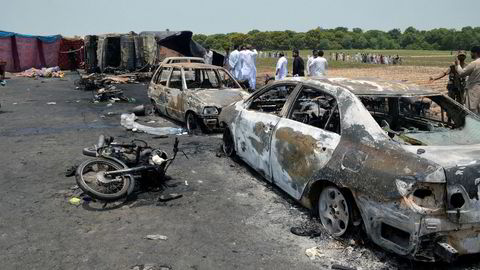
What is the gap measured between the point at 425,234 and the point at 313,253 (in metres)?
1.10

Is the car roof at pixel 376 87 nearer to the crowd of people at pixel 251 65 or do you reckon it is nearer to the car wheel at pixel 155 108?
the car wheel at pixel 155 108

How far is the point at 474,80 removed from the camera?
8.19 metres

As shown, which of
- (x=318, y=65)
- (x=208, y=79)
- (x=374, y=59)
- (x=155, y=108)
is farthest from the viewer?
(x=374, y=59)

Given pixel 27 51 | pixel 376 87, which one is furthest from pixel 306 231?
pixel 27 51

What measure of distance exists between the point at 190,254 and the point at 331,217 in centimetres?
145

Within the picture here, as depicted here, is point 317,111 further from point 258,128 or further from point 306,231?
point 306,231

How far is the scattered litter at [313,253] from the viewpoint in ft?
13.0

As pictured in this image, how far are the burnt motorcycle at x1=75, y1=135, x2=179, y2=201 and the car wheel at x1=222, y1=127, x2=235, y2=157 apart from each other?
1.48 m

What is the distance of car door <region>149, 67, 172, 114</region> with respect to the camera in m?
10.5

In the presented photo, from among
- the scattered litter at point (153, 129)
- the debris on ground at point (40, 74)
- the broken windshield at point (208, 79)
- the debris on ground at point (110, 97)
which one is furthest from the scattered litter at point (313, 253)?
the debris on ground at point (40, 74)

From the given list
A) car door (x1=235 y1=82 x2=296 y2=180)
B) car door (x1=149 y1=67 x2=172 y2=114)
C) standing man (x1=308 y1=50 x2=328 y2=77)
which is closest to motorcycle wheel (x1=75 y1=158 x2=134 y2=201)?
car door (x1=235 y1=82 x2=296 y2=180)

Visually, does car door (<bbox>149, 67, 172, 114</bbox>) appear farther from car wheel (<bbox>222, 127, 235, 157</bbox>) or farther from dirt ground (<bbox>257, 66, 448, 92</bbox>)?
dirt ground (<bbox>257, 66, 448, 92</bbox>)

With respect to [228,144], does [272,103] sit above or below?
above

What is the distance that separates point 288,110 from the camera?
515 centimetres
